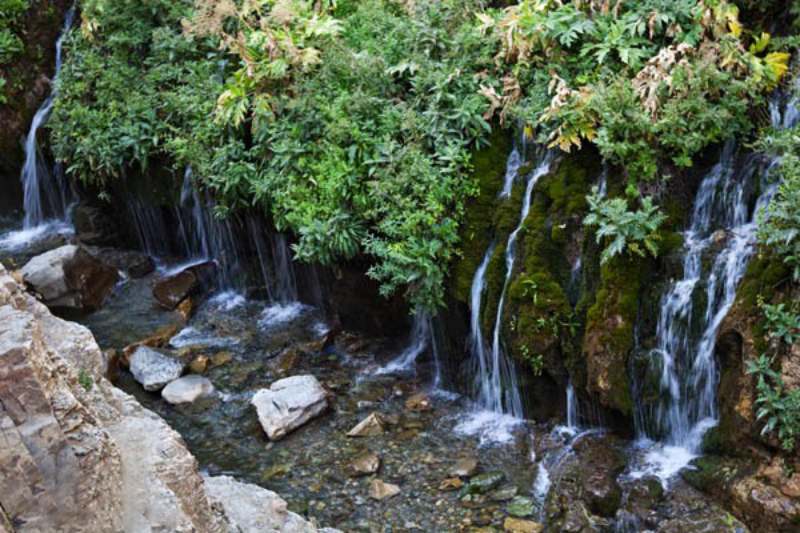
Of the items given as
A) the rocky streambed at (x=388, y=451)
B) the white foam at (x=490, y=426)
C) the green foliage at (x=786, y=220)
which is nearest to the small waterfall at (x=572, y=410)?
the rocky streambed at (x=388, y=451)

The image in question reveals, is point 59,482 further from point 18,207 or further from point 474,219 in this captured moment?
point 18,207

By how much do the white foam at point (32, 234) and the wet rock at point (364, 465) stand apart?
10427mm

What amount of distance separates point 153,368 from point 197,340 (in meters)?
1.24

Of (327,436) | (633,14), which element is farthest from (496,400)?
(633,14)

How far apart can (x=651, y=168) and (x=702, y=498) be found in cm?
355

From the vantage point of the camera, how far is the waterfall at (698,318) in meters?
7.88

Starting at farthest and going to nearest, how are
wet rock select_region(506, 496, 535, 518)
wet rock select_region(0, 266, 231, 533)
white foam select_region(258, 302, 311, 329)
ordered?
white foam select_region(258, 302, 311, 329) → wet rock select_region(506, 496, 535, 518) → wet rock select_region(0, 266, 231, 533)

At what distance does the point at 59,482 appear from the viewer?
4.05 meters

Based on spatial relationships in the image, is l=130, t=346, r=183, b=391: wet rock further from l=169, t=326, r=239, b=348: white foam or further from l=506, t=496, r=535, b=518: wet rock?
l=506, t=496, r=535, b=518: wet rock

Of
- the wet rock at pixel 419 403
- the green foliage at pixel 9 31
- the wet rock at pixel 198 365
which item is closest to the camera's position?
the wet rock at pixel 419 403

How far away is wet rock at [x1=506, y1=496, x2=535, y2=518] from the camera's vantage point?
7.72m

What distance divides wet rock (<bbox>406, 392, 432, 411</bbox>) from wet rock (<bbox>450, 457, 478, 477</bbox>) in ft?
4.34

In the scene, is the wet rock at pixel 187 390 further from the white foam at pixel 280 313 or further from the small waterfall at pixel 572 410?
the small waterfall at pixel 572 410

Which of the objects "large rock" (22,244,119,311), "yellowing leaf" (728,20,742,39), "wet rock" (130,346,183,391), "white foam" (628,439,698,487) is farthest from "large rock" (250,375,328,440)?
"yellowing leaf" (728,20,742,39)
